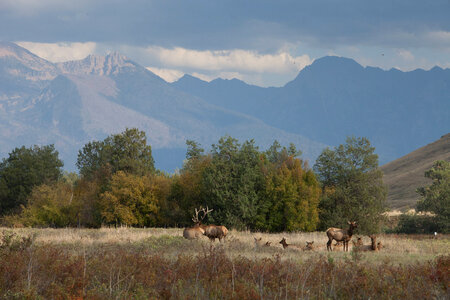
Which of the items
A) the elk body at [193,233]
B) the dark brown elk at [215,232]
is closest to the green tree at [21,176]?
the elk body at [193,233]

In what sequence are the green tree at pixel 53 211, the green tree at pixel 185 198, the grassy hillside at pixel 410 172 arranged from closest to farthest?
the green tree at pixel 185 198, the green tree at pixel 53 211, the grassy hillside at pixel 410 172

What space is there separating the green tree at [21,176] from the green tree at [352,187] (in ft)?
147

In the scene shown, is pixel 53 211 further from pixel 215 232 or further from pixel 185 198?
pixel 215 232

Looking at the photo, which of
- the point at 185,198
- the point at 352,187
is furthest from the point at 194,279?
the point at 352,187

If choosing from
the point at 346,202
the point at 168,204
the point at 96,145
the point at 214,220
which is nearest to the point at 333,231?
the point at 214,220

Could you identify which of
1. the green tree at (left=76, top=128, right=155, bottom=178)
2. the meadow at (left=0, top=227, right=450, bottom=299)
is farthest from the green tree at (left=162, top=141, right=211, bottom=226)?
the meadow at (left=0, top=227, right=450, bottom=299)

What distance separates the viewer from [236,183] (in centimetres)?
4816

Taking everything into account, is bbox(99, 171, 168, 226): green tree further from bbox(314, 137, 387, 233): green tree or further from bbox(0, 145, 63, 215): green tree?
bbox(0, 145, 63, 215): green tree

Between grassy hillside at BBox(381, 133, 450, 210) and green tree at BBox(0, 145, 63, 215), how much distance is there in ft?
231

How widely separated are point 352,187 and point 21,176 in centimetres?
5160

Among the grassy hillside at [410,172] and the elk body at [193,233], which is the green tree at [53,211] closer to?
the elk body at [193,233]

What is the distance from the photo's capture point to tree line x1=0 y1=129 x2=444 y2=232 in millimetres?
48312

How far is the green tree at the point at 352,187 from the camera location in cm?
5134

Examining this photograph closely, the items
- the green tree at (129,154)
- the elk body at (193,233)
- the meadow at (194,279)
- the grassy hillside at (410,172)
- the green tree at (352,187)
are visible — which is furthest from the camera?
the grassy hillside at (410,172)
